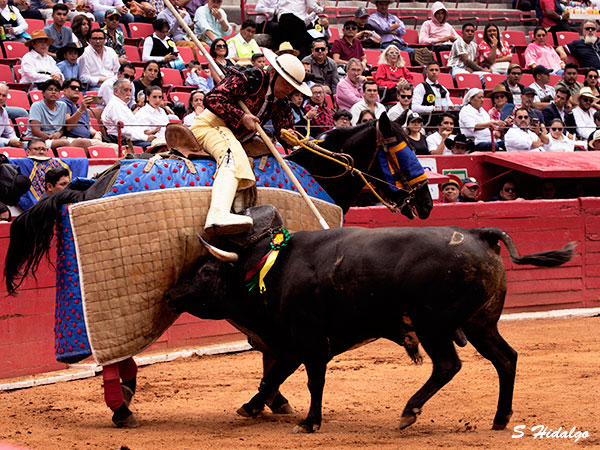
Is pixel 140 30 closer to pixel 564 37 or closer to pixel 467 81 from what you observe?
pixel 467 81

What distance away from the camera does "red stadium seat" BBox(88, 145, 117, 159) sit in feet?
34.0

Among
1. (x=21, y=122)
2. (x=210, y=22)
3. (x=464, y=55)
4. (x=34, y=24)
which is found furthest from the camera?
(x=464, y=55)

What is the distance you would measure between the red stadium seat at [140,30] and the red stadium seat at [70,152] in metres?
5.28

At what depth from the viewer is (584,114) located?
15.3m

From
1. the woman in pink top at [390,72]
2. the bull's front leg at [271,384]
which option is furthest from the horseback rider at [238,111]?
the woman in pink top at [390,72]

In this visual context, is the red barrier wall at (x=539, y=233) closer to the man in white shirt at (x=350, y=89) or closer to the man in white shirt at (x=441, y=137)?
the man in white shirt at (x=441, y=137)

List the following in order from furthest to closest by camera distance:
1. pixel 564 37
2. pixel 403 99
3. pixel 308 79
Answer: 1. pixel 564 37
2. pixel 308 79
3. pixel 403 99

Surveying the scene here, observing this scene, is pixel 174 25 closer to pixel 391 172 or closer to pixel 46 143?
pixel 46 143

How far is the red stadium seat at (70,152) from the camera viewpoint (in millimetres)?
10148

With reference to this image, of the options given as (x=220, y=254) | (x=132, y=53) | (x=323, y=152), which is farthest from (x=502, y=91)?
(x=220, y=254)

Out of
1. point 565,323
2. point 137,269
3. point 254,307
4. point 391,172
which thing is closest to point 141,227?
point 137,269

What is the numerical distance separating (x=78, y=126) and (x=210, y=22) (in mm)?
4529

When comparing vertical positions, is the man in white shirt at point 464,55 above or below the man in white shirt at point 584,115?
above

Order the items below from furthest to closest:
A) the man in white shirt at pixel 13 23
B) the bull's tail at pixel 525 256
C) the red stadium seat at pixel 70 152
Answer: the man in white shirt at pixel 13 23, the red stadium seat at pixel 70 152, the bull's tail at pixel 525 256
